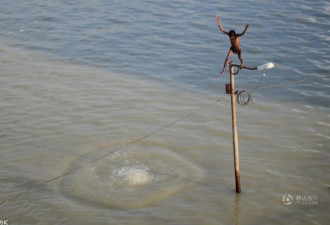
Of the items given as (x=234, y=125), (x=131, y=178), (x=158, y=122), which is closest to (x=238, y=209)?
(x=234, y=125)

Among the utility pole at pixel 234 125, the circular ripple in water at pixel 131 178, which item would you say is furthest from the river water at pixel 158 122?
the utility pole at pixel 234 125

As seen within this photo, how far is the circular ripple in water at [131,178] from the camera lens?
28.2 ft

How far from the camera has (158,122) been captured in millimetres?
11453

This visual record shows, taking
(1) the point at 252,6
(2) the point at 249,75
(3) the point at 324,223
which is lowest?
(3) the point at 324,223

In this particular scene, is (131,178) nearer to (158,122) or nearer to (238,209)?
(238,209)

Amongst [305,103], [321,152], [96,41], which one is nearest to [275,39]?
[305,103]

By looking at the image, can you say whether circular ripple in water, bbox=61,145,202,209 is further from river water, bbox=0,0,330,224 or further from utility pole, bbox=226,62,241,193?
utility pole, bbox=226,62,241,193

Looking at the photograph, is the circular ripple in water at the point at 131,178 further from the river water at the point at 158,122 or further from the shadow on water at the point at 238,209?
the shadow on water at the point at 238,209

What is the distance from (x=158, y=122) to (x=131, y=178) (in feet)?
8.59

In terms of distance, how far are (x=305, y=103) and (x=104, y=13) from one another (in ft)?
35.8

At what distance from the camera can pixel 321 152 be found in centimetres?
1004

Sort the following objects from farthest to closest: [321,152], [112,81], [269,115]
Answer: [112,81] → [269,115] → [321,152]

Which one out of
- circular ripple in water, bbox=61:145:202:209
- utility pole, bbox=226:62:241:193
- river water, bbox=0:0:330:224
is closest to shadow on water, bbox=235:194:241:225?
river water, bbox=0:0:330:224

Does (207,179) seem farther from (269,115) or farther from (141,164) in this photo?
(269,115)
